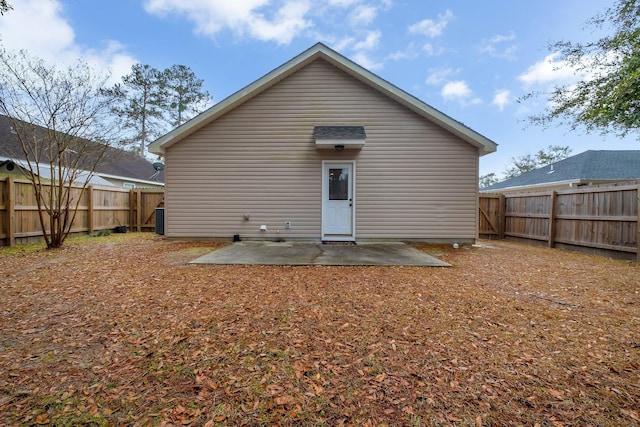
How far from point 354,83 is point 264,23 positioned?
→ 5.78 metres

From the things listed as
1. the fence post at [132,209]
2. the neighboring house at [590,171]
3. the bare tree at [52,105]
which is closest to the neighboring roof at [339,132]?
the bare tree at [52,105]

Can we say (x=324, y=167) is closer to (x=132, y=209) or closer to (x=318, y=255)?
(x=318, y=255)

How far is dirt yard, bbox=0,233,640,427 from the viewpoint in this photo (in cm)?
167

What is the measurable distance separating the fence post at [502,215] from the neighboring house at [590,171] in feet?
20.9

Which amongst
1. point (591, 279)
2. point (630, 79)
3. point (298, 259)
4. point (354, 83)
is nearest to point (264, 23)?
point (354, 83)

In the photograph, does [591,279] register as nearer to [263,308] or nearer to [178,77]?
[263,308]

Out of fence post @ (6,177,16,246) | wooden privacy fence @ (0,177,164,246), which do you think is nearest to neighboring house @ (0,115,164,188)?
wooden privacy fence @ (0,177,164,246)

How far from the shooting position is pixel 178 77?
19312mm

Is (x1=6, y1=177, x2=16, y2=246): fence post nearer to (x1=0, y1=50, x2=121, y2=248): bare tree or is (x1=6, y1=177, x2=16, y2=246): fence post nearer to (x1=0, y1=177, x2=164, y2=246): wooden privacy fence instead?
(x1=0, y1=177, x2=164, y2=246): wooden privacy fence

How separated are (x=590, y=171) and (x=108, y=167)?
27157 mm

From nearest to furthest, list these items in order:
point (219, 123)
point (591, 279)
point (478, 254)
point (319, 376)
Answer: point (319, 376), point (591, 279), point (478, 254), point (219, 123)

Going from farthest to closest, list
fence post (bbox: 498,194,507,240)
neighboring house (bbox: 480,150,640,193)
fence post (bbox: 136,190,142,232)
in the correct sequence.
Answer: neighboring house (bbox: 480,150,640,193) < fence post (bbox: 136,190,142,232) < fence post (bbox: 498,194,507,240)

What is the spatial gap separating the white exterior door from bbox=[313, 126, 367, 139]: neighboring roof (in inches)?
36.1

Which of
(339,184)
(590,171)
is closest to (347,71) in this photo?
(339,184)
